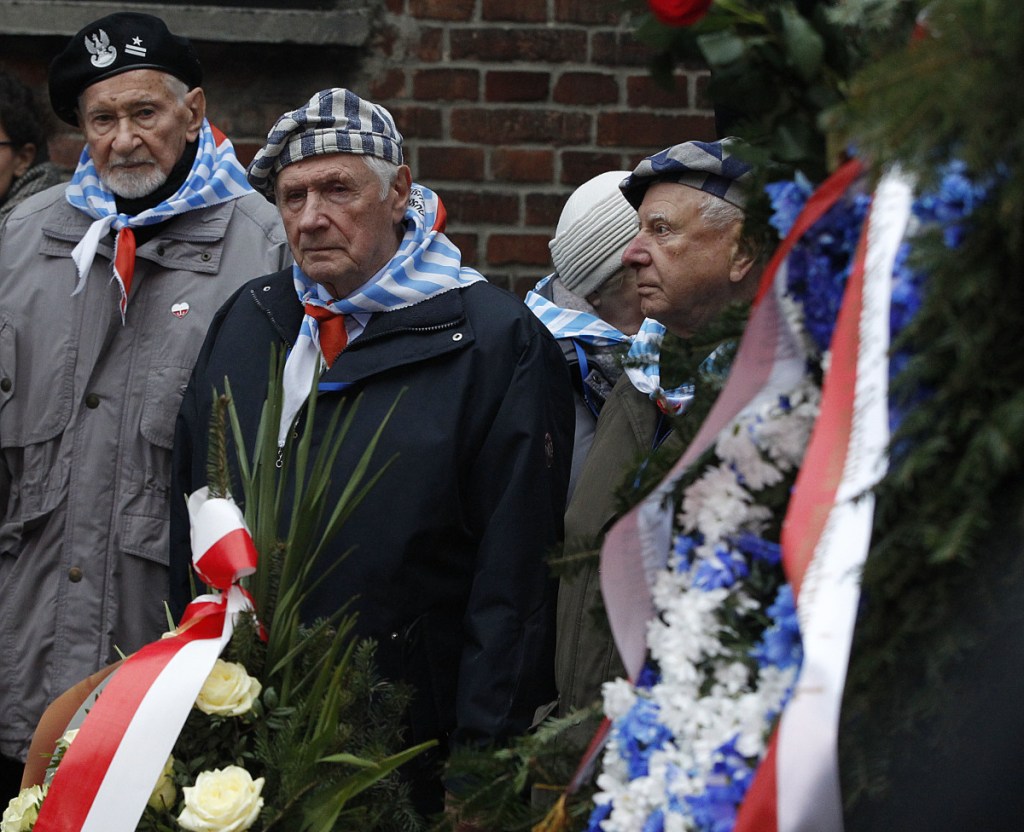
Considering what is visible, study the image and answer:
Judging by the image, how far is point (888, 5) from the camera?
1.36m

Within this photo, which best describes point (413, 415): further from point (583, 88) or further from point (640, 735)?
point (583, 88)

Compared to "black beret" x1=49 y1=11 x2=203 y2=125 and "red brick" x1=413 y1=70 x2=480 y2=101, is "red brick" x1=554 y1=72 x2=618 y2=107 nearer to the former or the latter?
"red brick" x1=413 y1=70 x2=480 y2=101

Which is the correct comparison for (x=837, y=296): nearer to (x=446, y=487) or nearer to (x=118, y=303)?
(x=446, y=487)

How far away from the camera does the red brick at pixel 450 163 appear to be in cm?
425

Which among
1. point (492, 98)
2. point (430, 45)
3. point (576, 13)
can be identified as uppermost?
point (576, 13)

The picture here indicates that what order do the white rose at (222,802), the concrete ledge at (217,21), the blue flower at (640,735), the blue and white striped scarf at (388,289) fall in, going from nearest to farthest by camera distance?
the blue flower at (640,735), the white rose at (222,802), the blue and white striped scarf at (388,289), the concrete ledge at (217,21)

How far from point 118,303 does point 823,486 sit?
2.16 m

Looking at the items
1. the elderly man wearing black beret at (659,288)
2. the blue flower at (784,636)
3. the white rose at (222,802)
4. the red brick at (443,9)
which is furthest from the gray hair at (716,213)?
the red brick at (443,9)

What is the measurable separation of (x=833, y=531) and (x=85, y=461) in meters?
2.14

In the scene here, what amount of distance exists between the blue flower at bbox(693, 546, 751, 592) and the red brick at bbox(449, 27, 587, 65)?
2.94 metres

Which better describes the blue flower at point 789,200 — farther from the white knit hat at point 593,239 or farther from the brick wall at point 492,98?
the brick wall at point 492,98

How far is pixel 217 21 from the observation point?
4.22m

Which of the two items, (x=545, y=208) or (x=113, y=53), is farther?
(x=545, y=208)

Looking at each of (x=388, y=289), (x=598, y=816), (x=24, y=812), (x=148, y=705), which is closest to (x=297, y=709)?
(x=148, y=705)
